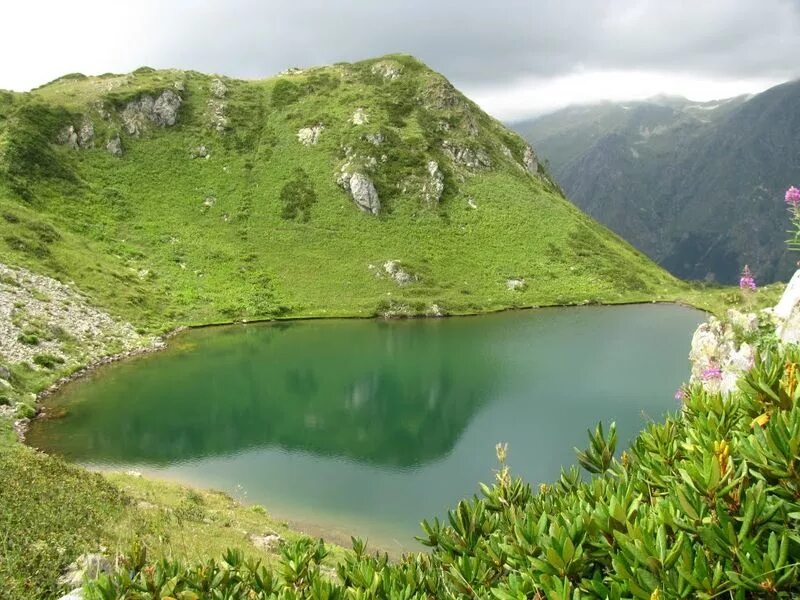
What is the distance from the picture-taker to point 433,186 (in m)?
106

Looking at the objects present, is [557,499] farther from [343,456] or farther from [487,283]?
[487,283]

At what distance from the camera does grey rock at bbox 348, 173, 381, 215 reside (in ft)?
332

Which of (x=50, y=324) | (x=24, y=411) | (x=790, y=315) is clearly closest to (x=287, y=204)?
(x=50, y=324)

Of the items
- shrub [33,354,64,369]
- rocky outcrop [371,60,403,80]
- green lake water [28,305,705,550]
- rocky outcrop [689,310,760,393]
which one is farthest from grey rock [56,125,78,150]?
rocky outcrop [689,310,760,393]

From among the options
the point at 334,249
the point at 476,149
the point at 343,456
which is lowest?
the point at 343,456

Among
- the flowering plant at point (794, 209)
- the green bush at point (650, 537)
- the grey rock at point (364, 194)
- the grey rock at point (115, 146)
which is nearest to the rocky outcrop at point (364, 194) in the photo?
the grey rock at point (364, 194)

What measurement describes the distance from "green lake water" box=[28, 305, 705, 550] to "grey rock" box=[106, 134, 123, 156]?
54.4 m

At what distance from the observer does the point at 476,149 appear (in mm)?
116375

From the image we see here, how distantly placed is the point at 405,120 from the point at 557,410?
90599mm

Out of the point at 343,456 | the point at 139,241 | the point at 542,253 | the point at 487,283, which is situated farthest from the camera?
the point at 542,253

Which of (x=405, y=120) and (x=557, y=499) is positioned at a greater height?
(x=405, y=120)

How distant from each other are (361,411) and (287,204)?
6684 centimetres

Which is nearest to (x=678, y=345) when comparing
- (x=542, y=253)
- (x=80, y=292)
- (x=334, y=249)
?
(x=542, y=253)

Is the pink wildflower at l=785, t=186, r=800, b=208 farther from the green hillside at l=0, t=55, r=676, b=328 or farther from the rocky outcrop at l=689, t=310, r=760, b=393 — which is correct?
the green hillside at l=0, t=55, r=676, b=328
